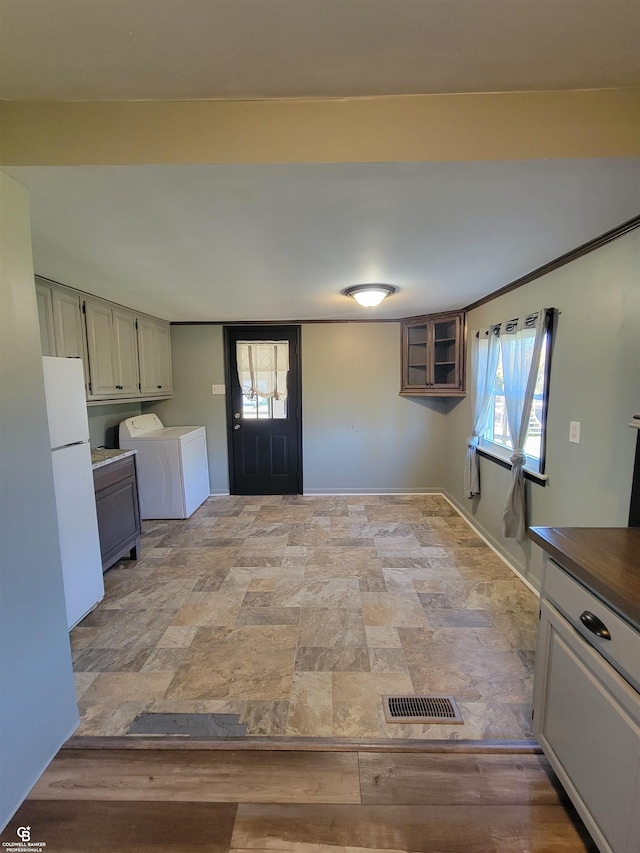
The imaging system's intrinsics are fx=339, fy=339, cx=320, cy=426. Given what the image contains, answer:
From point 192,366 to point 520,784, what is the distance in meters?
4.48

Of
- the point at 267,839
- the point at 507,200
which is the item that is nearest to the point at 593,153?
the point at 507,200

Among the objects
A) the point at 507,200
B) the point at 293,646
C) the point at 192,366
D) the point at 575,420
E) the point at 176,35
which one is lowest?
the point at 293,646

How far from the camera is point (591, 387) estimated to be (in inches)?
73.9

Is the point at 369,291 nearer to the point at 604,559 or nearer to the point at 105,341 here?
the point at 604,559

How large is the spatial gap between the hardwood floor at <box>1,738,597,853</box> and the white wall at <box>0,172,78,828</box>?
0.19 meters

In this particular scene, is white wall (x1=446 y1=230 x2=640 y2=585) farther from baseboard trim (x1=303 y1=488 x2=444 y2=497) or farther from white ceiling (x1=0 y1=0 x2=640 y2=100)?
baseboard trim (x1=303 y1=488 x2=444 y2=497)

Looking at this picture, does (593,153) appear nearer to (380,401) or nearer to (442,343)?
(442,343)

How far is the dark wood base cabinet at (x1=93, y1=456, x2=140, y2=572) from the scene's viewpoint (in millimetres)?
2514

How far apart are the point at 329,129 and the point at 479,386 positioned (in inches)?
103

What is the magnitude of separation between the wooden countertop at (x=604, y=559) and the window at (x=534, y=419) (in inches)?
43.1

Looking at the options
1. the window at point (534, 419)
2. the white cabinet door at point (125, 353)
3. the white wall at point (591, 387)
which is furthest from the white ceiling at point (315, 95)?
the white cabinet door at point (125, 353)

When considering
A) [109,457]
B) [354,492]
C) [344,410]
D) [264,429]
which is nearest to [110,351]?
[109,457]

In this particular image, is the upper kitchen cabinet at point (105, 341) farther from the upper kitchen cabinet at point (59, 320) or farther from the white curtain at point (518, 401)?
the white curtain at point (518, 401)

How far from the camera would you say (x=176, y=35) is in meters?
0.91
